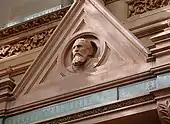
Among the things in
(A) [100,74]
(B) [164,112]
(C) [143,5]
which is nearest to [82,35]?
(A) [100,74]

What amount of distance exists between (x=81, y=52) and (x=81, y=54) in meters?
0.02

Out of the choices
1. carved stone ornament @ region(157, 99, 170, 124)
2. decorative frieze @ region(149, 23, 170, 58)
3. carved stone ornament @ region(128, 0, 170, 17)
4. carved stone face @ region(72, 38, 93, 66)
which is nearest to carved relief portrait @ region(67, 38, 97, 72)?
carved stone face @ region(72, 38, 93, 66)

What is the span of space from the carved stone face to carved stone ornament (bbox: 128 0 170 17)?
96 cm

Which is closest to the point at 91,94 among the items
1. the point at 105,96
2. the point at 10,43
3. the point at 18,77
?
the point at 105,96

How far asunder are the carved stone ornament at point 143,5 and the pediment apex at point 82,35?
0.59m

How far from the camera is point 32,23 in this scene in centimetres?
797

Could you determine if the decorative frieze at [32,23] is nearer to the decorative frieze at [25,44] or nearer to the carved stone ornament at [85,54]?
the decorative frieze at [25,44]

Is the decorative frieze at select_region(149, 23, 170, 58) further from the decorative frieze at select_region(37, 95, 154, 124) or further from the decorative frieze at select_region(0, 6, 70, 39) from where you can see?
the decorative frieze at select_region(0, 6, 70, 39)

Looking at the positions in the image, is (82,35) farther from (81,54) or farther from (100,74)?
(100,74)

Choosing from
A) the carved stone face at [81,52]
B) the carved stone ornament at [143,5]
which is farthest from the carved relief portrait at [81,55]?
the carved stone ornament at [143,5]

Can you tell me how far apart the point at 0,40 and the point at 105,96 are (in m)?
2.48

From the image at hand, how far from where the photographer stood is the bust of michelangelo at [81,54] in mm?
6535

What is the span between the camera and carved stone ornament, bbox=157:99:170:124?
A: 561 centimetres

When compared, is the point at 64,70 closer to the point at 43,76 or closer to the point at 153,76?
the point at 43,76
